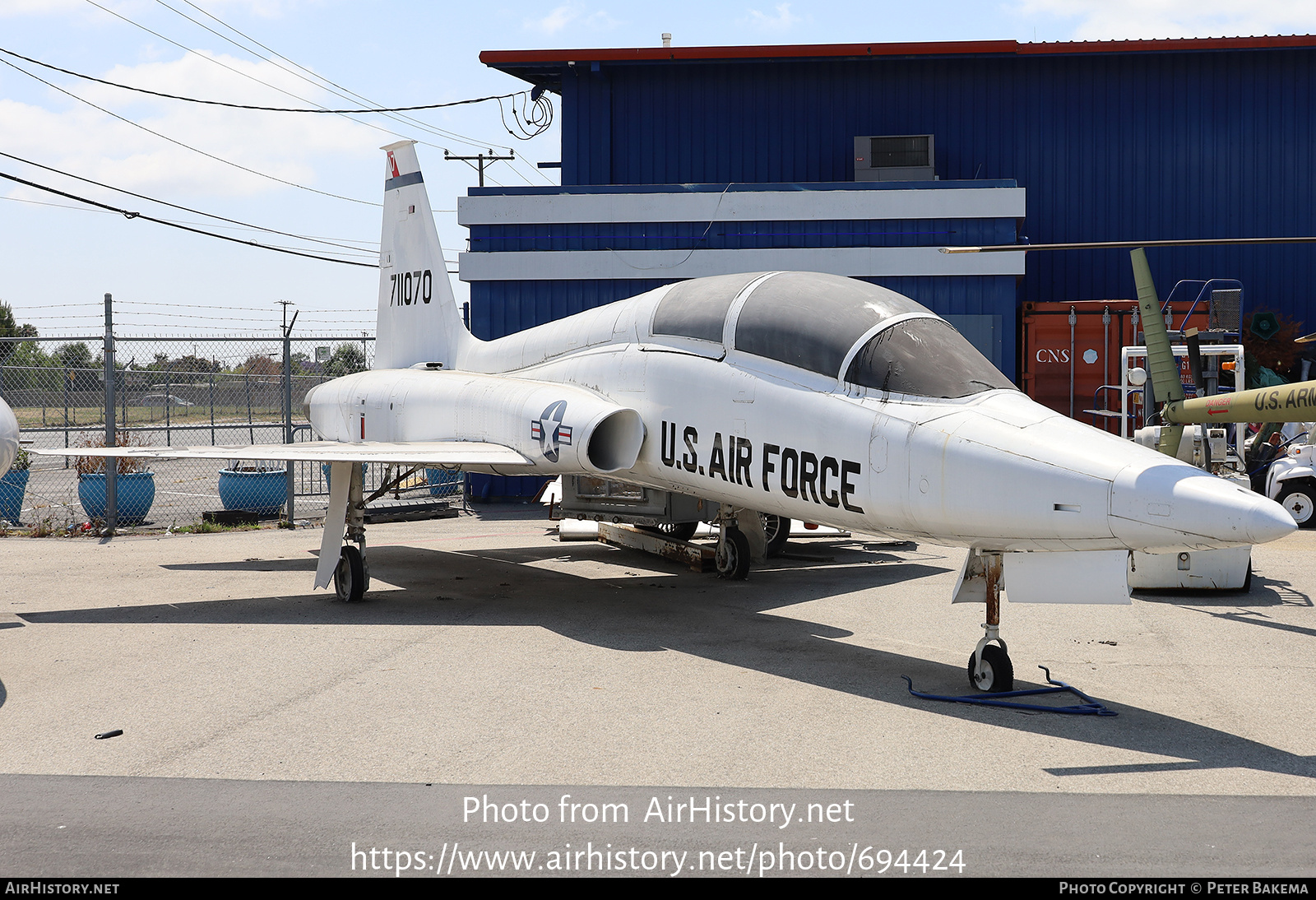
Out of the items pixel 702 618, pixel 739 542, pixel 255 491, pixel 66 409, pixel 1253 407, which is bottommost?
pixel 702 618

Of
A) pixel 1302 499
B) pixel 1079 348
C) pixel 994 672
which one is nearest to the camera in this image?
pixel 994 672

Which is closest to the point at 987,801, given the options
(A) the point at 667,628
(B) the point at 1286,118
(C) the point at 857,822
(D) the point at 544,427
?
(C) the point at 857,822

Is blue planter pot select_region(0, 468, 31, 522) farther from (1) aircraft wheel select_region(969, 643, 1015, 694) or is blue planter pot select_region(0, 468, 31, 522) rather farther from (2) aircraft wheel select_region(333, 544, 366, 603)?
(1) aircraft wheel select_region(969, 643, 1015, 694)

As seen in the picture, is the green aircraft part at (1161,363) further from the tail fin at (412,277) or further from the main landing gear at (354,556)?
the tail fin at (412,277)

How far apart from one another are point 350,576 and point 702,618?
325 centimetres

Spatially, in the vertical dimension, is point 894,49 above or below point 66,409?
above

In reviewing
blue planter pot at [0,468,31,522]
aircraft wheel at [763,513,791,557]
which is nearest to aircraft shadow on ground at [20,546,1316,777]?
aircraft wheel at [763,513,791,557]

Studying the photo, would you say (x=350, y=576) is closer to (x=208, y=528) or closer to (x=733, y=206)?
(x=208, y=528)

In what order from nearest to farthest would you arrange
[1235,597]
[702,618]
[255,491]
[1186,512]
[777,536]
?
[1186,512]
[702,618]
[1235,597]
[777,536]
[255,491]

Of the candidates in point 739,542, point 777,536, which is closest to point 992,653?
point 739,542

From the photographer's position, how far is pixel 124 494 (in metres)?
14.8

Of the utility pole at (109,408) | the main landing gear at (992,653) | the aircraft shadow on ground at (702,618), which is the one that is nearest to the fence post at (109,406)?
the utility pole at (109,408)

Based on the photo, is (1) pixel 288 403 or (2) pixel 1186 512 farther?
(1) pixel 288 403
